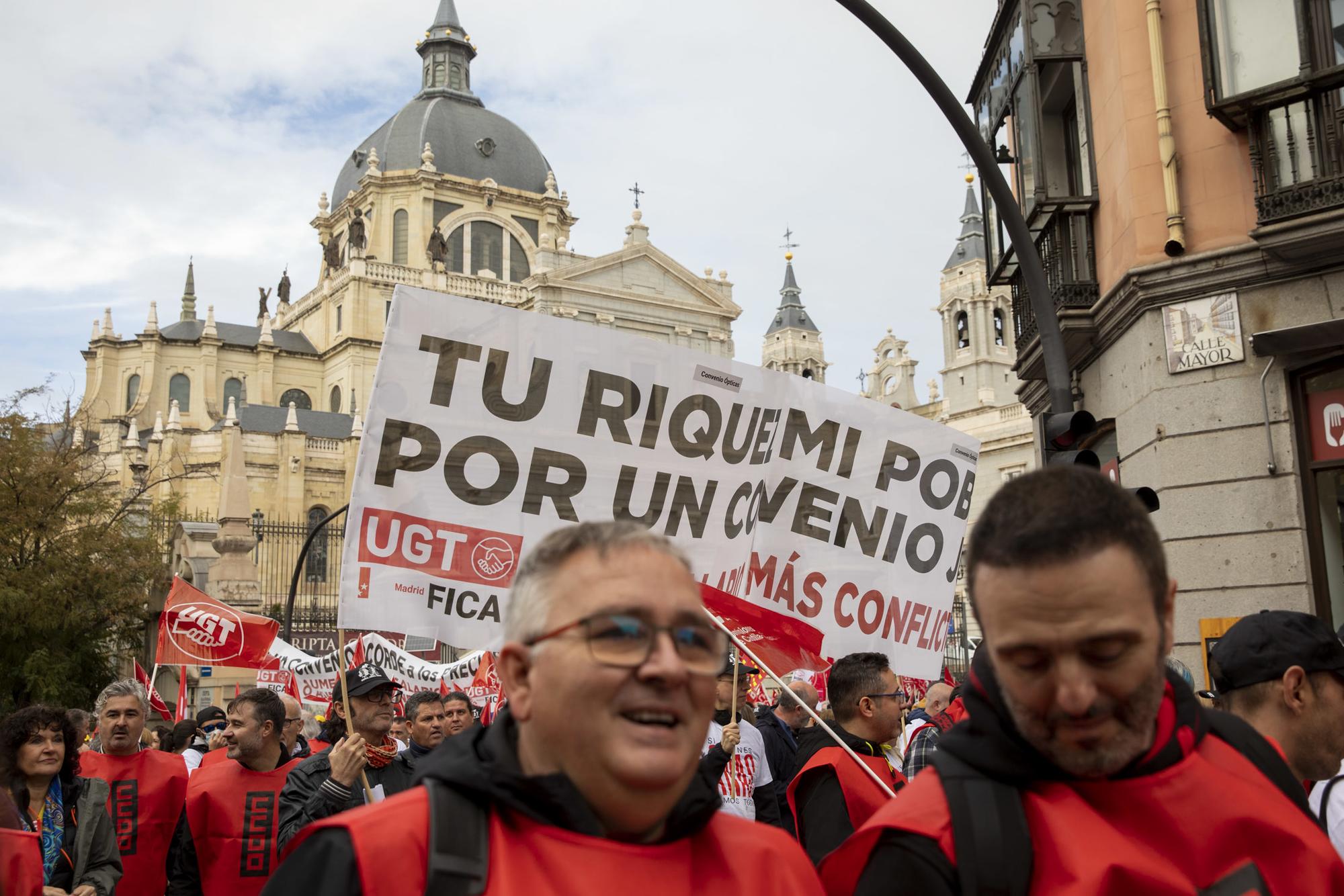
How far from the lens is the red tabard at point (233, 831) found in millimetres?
6305

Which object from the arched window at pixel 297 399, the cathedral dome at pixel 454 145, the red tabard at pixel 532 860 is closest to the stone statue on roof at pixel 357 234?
the cathedral dome at pixel 454 145

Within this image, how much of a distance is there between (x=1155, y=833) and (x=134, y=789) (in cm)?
657

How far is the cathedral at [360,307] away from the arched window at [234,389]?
0.09m

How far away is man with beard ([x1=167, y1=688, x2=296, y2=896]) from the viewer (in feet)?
20.8

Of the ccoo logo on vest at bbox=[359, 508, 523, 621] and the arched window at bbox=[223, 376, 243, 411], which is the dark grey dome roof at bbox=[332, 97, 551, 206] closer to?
the arched window at bbox=[223, 376, 243, 411]

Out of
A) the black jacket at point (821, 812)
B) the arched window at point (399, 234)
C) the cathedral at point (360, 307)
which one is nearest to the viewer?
the black jacket at point (821, 812)

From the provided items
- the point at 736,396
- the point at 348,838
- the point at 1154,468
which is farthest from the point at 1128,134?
the point at 348,838

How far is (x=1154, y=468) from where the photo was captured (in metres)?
9.88

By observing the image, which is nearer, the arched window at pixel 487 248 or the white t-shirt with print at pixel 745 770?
the white t-shirt with print at pixel 745 770

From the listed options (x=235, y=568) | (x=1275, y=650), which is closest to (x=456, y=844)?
(x=1275, y=650)

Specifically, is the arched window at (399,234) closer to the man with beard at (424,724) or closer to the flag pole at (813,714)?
the man with beard at (424,724)

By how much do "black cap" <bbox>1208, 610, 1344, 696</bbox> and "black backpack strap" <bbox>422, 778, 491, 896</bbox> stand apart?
211cm

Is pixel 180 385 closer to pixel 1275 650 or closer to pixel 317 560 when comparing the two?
pixel 317 560

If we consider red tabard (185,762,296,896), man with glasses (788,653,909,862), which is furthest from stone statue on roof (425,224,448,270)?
man with glasses (788,653,909,862)
